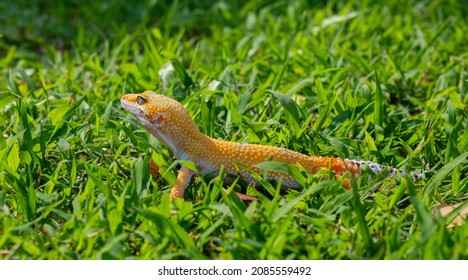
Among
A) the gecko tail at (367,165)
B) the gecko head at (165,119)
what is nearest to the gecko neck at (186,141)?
the gecko head at (165,119)

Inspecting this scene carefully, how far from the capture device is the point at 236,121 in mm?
5031

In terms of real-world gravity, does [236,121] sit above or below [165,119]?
below

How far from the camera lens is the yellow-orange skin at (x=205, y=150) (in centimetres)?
435

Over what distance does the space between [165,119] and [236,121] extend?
76 centimetres

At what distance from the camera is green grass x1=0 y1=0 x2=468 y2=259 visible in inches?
150

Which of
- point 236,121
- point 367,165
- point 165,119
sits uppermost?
point 165,119

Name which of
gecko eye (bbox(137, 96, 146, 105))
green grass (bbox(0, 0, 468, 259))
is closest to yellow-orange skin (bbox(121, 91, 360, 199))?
gecko eye (bbox(137, 96, 146, 105))

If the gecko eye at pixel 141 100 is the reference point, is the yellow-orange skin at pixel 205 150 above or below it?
below

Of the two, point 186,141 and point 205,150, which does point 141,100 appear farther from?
point 205,150

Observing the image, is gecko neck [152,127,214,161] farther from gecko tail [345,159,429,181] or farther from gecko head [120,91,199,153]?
gecko tail [345,159,429,181]

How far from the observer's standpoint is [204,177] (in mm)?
4363

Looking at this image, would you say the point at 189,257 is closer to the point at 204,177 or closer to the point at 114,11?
the point at 204,177

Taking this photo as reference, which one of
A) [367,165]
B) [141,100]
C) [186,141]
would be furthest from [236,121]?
[367,165]

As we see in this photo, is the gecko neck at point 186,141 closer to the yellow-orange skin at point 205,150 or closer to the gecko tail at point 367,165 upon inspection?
the yellow-orange skin at point 205,150
